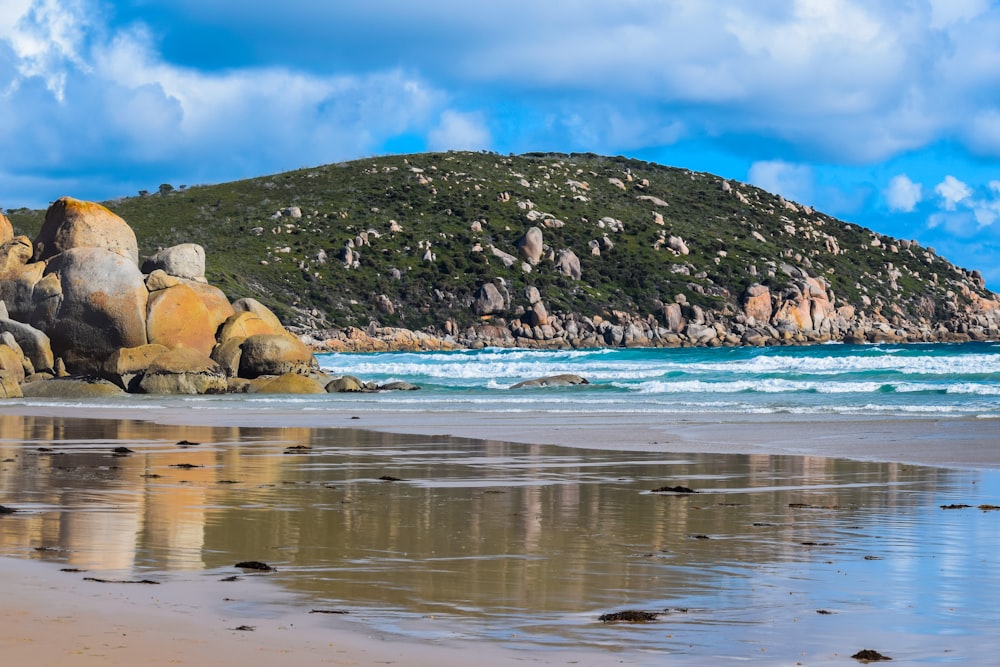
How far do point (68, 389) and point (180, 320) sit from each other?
4658 mm

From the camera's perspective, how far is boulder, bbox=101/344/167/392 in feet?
128

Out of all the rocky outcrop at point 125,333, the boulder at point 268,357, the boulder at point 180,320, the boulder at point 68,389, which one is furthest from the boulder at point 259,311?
the boulder at point 68,389

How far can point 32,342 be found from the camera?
130 feet

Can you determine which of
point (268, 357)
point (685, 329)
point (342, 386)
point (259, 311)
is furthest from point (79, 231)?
point (685, 329)

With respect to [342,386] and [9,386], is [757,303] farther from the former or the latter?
[9,386]

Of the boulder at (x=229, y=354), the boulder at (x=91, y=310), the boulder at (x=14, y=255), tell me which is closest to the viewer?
the boulder at (x=91, y=310)

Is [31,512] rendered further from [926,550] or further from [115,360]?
[115,360]

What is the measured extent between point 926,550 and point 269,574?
506 centimetres

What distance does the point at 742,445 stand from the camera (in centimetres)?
2005

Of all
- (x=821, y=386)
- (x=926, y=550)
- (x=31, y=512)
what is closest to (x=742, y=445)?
(x=926, y=550)

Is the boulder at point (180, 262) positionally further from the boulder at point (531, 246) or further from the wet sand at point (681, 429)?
the boulder at point (531, 246)

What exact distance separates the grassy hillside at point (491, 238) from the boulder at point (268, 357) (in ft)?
159

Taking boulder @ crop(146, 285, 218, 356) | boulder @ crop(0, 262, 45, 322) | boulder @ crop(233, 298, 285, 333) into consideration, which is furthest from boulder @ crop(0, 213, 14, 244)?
boulder @ crop(233, 298, 285, 333)

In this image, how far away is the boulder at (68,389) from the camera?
3709 centimetres
